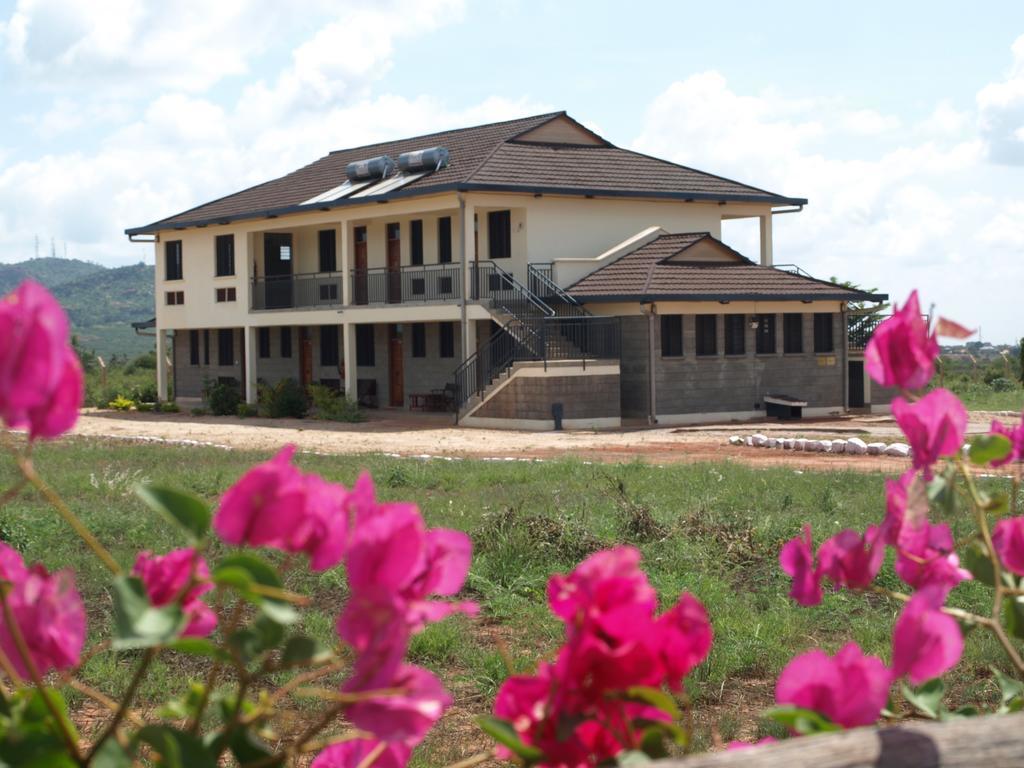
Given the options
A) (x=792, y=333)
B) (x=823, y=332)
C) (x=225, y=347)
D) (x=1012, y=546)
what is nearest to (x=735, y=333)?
(x=792, y=333)

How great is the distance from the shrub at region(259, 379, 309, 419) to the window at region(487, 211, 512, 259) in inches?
246

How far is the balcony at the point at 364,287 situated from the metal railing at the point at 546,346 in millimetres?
2020

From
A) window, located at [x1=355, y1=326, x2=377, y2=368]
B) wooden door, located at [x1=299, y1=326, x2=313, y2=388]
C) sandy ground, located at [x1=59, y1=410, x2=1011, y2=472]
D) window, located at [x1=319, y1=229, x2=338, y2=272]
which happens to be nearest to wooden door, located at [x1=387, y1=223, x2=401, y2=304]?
window, located at [x1=319, y1=229, x2=338, y2=272]

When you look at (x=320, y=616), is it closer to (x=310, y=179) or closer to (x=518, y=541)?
(x=518, y=541)

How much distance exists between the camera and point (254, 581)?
150cm

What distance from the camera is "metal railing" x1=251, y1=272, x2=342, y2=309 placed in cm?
3700

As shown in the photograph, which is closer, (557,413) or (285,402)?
(557,413)

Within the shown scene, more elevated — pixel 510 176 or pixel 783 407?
pixel 510 176

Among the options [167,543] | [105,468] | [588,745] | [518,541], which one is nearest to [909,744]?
[588,745]

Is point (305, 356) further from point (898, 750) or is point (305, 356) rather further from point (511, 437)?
point (898, 750)

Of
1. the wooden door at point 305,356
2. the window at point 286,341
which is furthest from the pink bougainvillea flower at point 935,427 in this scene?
the window at point 286,341

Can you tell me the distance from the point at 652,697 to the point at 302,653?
1.31 feet

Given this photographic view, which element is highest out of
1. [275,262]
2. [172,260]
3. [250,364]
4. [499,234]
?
[172,260]

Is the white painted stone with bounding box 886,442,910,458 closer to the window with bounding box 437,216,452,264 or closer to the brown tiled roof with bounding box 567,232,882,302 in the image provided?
the brown tiled roof with bounding box 567,232,882,302
